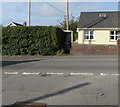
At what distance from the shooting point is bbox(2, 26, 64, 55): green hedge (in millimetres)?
25562

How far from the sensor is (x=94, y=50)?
26.8 meters

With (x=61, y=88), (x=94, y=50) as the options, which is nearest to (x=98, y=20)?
(x=94, y=50)

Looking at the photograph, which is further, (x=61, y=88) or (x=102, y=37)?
(x=102, y=37)

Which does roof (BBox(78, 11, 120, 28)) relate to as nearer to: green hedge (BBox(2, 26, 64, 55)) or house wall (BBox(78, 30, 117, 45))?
house wall (BBox(78, 30, 117, 45))

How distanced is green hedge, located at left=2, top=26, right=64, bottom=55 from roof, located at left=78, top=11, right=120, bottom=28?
989 centimetres

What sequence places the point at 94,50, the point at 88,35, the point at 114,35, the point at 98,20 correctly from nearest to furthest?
the point at 94,50 → the point at 114,35 → the point at 88,35 → the point at 98,20

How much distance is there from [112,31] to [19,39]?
13.0 meters

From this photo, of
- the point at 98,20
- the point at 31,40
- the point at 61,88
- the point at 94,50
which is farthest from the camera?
the point at 98,20

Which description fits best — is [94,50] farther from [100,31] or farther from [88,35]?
[88,35]

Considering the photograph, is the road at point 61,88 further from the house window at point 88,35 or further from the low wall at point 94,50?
the house window at point 88,35

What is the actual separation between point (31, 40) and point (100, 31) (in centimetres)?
1123

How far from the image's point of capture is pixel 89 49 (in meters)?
26.9

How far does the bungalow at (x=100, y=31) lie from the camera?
33906 mm

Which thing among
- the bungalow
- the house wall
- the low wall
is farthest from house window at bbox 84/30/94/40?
the low wall
